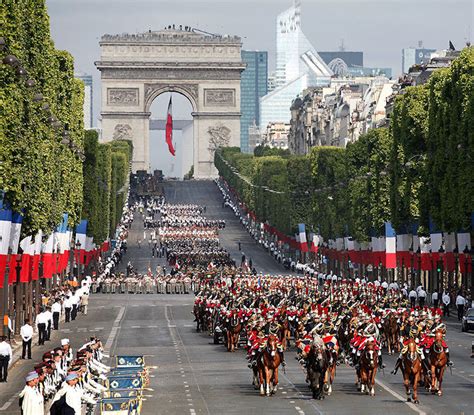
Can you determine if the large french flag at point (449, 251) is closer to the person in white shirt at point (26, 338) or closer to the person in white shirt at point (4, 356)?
the person in white shirt at point (26, 338)

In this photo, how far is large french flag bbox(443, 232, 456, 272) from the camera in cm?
9550

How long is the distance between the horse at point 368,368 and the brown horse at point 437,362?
4.67 feet

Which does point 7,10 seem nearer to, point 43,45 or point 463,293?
point 43,45

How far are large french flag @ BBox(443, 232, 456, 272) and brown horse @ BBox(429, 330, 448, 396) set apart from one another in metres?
47.9

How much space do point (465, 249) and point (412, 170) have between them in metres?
20.7

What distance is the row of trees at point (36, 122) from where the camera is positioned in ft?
198

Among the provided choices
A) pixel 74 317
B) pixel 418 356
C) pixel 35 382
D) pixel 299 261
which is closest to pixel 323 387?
pixel 418 356

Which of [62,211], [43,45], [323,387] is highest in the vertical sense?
[43,45]

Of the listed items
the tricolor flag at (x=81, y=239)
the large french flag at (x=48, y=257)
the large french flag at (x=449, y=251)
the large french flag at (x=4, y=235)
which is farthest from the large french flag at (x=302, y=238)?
the large french flag at (x=4, y=235)

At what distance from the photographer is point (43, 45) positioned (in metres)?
80.8

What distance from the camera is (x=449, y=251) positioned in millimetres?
96688

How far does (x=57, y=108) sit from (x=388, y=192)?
3436 cm

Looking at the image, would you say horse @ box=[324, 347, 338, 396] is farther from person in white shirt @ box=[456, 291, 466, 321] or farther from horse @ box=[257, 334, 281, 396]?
person in white shirt @ box=[456, 291, 466, 321]

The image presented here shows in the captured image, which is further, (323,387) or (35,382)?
(323,387)
